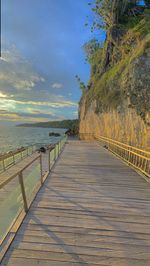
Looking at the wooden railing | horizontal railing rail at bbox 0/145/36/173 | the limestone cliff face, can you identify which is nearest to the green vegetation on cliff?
the limestone cliff face

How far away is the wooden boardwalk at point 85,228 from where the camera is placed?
10.3 feet

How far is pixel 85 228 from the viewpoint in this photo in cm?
397

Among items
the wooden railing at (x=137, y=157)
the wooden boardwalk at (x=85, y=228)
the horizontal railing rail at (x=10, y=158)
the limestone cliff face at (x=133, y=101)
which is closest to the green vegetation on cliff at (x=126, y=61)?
the limestone cliff face at (x=133, y=101)

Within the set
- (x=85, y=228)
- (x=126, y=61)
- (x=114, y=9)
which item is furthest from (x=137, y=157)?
(x=114, y=9)

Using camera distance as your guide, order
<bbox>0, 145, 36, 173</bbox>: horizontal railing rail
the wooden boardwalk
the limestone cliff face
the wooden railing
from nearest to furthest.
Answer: the wooden boardwalk
the wooden railing
<bbox>0, 145, 36, 173</bbox>: horizontal railing rail
the limestone cliff face

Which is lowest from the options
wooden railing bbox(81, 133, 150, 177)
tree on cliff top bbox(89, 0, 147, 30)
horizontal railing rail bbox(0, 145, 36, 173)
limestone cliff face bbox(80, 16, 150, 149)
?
horizontal railing rail bbox(0, 145, 36, 173)

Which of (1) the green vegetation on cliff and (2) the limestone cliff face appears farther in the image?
(1) the green vegetation on cliff

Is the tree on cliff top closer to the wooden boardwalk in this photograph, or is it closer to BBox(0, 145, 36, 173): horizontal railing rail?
BBox(0, 145, 36, 173): horizontal railing rail

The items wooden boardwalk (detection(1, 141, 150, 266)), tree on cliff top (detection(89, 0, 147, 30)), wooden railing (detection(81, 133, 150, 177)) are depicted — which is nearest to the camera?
wooden boardwalk (detection(1, 141, 150, 266))

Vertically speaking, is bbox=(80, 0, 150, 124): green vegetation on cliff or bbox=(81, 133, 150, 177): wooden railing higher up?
bbox=(80, 0, 150, 124): green vegetation on cliff

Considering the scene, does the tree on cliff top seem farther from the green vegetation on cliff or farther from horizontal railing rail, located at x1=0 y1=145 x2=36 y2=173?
horizontal railing rail, located at x1=0 y1=145 x2=36 y2=173

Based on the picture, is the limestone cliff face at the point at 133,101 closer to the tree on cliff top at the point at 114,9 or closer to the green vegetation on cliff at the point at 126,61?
the green vegetation on cliff at the point at 126,61

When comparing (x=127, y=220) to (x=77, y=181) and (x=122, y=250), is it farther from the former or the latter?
(x=77, y=181)

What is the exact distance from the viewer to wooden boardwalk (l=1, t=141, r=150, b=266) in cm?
313
